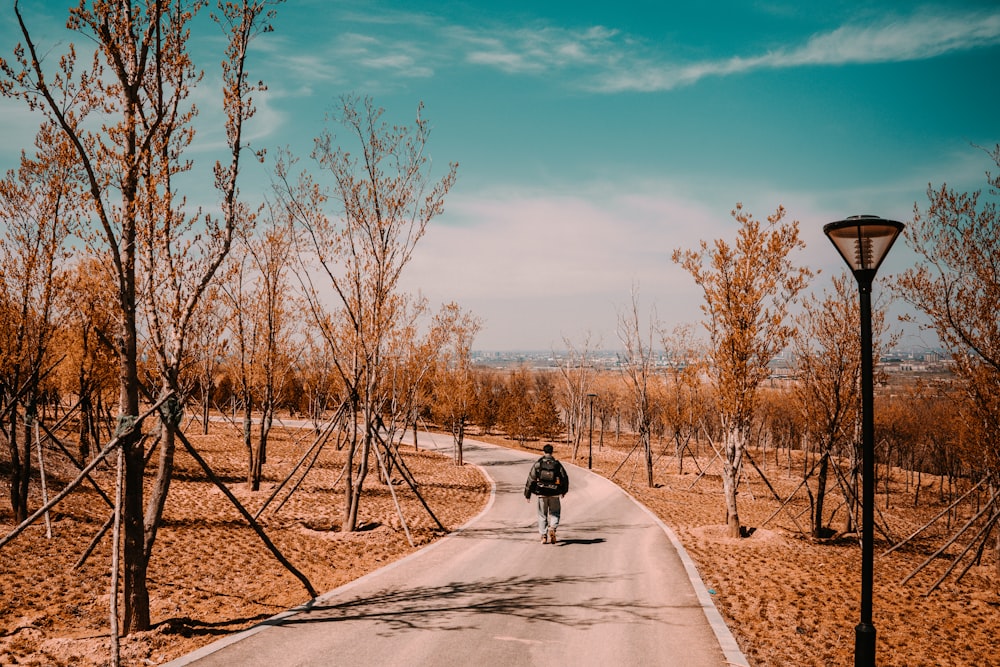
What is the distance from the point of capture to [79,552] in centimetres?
954

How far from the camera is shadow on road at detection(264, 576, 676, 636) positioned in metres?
6.84

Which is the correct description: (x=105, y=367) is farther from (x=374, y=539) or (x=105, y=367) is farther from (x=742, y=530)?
(x=742, y=530)

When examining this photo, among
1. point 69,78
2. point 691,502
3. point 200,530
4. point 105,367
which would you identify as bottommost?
point 691,502

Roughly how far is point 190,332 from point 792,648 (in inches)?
341

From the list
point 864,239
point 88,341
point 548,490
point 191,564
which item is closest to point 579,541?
point 548,490

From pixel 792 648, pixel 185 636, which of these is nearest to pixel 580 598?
→ pixel 792 648

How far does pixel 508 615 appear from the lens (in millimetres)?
7148

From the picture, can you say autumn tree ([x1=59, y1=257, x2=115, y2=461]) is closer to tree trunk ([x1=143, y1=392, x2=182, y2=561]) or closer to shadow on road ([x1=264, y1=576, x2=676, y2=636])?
tree trunk ([x1=143, y1=392, x2=182, y2=561])

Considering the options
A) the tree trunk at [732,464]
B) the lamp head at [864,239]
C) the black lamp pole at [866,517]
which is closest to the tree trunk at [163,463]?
the black lamp pole at [866,517]

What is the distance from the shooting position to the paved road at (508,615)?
5.89 m

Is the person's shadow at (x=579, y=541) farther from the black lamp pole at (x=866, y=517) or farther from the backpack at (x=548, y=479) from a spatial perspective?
the black lamp pole at (x=866, y=517)

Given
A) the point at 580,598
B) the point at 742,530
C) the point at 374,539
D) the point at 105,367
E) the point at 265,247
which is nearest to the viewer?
the point at 580,598

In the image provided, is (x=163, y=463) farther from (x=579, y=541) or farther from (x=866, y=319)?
(x=579, y=541)

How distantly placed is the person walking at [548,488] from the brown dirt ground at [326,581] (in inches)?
102
